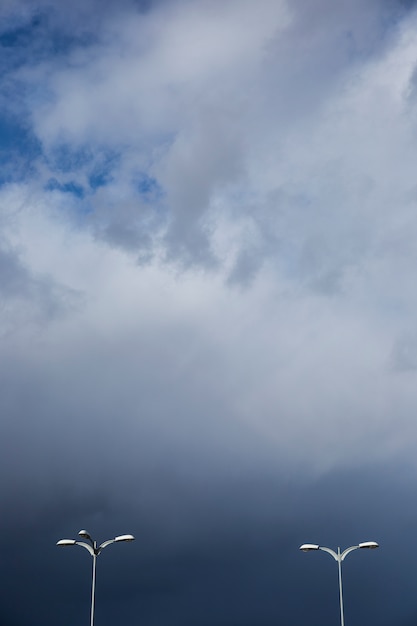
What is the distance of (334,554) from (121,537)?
16.3 metres

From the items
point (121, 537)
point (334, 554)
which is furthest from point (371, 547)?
point (121, 537)

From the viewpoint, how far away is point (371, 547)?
59.8 meters

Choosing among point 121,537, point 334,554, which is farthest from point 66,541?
point 334,554

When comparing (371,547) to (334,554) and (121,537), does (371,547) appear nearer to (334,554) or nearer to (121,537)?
(334,554)

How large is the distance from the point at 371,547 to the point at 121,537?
1668 cm

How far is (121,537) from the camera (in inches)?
2218

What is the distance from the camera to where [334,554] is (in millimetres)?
63594

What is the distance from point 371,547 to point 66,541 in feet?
65.8

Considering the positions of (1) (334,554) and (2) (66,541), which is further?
(1) (334,554)

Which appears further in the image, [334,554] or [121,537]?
[334,554]

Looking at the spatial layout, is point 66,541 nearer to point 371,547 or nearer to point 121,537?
point 121,537

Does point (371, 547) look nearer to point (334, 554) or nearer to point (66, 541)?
point (334, 554)

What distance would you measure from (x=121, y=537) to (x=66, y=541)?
414 centimetres

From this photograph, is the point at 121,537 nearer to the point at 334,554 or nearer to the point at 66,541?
the point at 66,541
